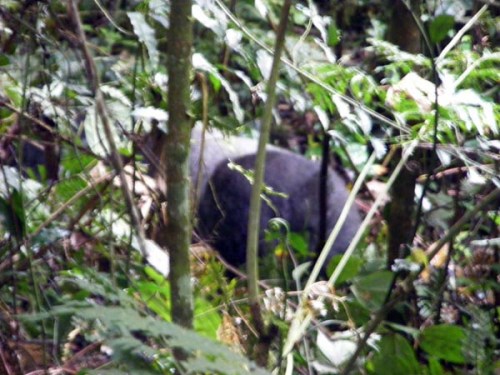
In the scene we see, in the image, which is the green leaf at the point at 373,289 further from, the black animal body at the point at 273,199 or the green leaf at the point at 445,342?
the black animal body at the point at 273,199

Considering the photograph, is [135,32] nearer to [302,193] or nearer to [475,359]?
[475,359]

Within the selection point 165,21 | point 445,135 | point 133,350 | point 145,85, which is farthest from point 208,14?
point 133,350

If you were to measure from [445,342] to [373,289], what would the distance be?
0.20m

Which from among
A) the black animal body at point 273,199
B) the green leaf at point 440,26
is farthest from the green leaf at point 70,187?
the black animal body at point 273,199

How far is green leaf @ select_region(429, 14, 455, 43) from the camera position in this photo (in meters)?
1.36

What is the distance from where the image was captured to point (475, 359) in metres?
1.64

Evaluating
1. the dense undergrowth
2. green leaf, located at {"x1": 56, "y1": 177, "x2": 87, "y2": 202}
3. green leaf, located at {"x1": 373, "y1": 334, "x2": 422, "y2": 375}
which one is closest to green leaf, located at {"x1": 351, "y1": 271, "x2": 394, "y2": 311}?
the dense undergrowth

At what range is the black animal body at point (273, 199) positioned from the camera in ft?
12.8

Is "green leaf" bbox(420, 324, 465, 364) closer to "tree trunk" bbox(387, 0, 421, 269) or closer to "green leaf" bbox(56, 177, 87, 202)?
"tree trunk" bbox(387, 0, 421, 269)

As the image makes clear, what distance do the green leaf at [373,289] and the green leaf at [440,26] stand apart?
0.59m

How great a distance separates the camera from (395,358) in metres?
1.60

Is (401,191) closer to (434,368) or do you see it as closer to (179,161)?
(434,368)

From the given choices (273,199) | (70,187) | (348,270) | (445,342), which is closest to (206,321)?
(348,270)

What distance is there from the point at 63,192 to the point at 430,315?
957 millimetres
